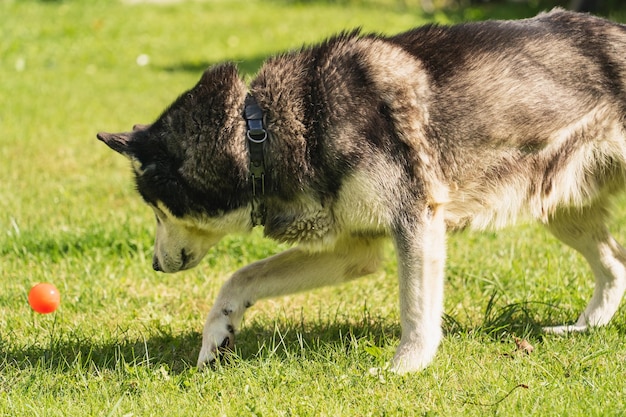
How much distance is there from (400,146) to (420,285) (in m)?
0.62

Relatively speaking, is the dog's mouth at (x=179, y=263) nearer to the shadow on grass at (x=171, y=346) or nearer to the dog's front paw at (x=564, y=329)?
the shadow on grass at (x=171, y=346)

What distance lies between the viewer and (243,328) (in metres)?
4.43

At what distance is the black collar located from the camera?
3.74m

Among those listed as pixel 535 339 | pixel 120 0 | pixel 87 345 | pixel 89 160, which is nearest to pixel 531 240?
pixel 535 339

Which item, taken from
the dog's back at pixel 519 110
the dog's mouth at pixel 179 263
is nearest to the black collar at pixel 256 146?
the dog's mouth at pixel 179 263

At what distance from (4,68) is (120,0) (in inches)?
217

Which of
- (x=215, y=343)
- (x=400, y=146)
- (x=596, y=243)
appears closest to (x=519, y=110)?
(x=400, y=146)

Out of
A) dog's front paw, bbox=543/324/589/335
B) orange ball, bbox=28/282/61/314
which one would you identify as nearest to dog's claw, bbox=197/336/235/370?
orange ball, bbox=28/282/61/314

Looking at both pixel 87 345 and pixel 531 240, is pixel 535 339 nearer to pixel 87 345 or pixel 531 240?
pixel 531 240

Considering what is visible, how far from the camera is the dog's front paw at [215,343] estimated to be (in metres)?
3.88

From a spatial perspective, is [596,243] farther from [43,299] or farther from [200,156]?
[43,299]

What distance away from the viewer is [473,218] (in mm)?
3977

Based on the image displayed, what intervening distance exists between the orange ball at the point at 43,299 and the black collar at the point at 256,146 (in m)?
1.27

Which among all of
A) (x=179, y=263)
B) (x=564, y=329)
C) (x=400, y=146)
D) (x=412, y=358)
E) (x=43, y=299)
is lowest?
(x=564, y=329)
